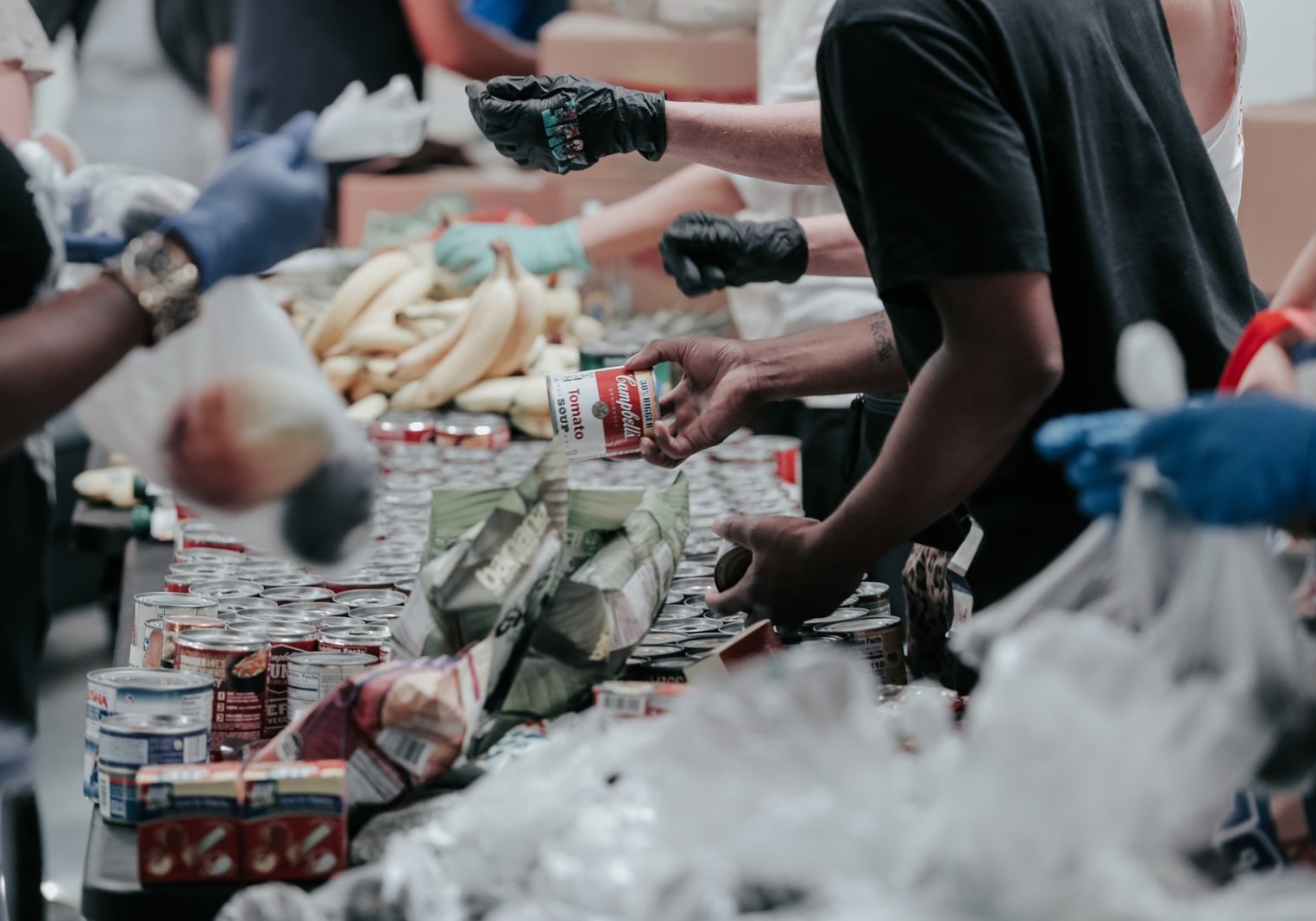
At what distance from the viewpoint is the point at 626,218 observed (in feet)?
13.0

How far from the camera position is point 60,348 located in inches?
47.1

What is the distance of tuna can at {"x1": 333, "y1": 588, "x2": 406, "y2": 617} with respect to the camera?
189 cm

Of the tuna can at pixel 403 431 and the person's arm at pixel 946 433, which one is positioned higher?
the person's arm at pixel 946 433

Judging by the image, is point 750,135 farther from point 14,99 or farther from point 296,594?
point 14,99

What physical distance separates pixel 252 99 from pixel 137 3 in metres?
0.78

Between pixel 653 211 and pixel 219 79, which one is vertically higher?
pixel 219 79

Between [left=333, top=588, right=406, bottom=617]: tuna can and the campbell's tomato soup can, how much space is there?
0.31m

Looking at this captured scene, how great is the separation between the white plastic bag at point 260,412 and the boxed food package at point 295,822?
0.88 feet

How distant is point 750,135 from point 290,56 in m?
4.15

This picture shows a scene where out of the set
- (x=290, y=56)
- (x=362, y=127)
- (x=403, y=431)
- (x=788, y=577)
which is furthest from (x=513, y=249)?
(x=290, y=56)

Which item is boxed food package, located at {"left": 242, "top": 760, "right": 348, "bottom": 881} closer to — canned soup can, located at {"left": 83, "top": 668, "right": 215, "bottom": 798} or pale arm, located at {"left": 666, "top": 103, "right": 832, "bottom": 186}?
canned soup can, located at {"left": 83, "top": 668, "right": 215, "bottom": 798}

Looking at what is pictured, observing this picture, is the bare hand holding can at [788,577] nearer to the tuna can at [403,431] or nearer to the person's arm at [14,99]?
the person's arm at [14,99]

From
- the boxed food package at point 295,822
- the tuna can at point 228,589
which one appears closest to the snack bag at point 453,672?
the boxed food package at point 295,822

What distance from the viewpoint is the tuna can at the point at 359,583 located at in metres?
2.02
